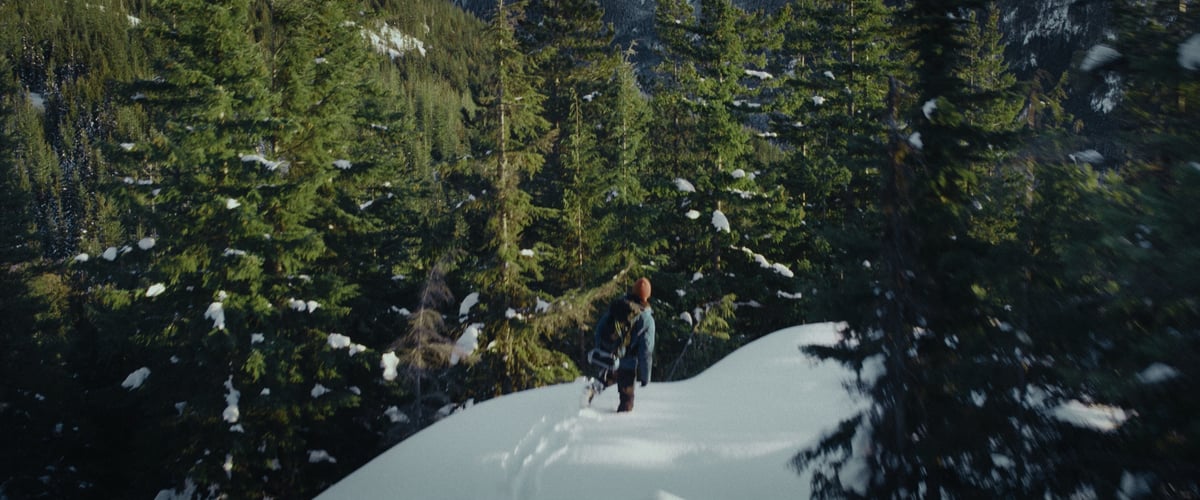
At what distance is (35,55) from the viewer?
119 meters

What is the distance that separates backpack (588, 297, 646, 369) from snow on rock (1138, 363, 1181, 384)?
5415mm

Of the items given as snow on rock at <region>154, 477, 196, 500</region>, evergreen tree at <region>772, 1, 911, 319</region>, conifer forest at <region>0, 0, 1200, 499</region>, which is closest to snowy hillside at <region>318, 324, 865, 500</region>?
conifer forest at <region>0, 0, 1200, 499</region>

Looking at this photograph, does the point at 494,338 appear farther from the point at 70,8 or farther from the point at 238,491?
the point at 70,8

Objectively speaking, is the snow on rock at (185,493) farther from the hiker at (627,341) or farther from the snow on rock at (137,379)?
the hiker at (627,341)

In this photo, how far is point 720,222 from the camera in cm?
1717

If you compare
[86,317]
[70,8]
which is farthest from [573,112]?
[70,8]

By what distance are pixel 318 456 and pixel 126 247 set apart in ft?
22.5

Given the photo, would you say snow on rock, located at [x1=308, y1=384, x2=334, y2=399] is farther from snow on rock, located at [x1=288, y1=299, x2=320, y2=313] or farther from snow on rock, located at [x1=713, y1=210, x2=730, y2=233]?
snow on rock, located at [x1=713, y1=210, x2=730, y2=233]

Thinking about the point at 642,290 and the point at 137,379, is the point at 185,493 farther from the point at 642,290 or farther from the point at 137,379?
the point at 642,290

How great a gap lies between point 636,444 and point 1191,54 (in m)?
5.23

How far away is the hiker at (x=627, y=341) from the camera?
7535 millimetres

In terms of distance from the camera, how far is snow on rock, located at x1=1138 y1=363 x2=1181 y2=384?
8.72 feet

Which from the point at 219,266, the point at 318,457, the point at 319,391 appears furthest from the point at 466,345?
the point at 219,266

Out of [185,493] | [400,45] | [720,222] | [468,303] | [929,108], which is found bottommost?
[185,493]
